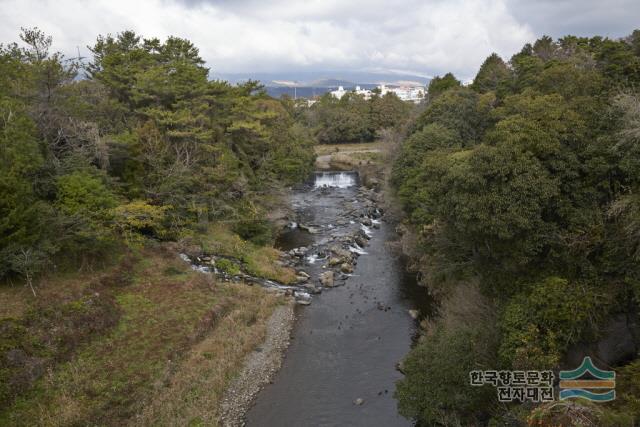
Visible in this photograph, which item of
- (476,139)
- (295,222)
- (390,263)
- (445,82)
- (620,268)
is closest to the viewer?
(620,268)

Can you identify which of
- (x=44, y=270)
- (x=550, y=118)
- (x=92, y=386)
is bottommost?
(x=92, y=386)

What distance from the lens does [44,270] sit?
67.8 feet

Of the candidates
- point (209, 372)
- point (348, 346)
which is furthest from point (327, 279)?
point (209, 372)

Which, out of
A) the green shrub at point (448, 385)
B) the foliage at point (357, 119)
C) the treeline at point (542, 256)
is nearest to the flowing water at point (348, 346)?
the green shrub at point (448, 385)

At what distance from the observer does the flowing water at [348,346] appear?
16.1m

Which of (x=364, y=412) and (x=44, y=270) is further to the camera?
(x=44, y=270)

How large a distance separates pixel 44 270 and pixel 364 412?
1715 cm

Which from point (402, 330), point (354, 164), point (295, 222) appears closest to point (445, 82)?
point (354, 164)

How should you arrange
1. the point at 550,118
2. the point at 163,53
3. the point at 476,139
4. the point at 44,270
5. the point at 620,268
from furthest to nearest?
the point at 163,53 → the point at 476,139 → the point at 44,270 → the point at 550,118 → the point at 620,268

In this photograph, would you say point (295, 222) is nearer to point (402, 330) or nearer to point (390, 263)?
point (390, 263)

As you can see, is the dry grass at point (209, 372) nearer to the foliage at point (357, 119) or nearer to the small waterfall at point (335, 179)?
the small waterfall at point (335, 179)

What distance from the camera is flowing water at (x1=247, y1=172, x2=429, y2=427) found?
16125mm
